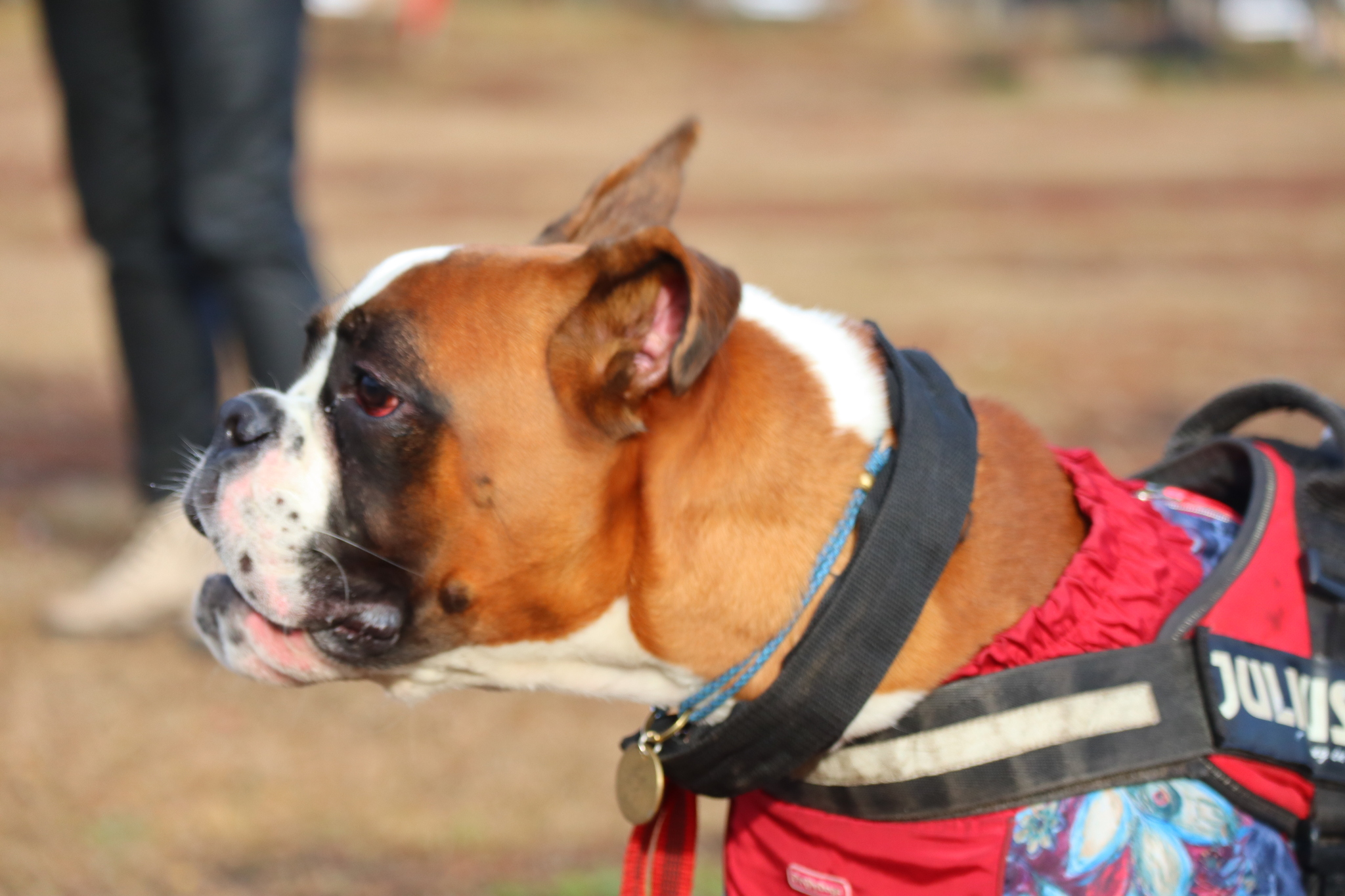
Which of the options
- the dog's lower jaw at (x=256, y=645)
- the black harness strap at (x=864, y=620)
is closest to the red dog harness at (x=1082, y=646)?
the black harness strap at (x=864, y=620)

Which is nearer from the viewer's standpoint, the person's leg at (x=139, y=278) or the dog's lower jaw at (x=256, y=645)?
the dog's lower jaw at (x=256, y=645)

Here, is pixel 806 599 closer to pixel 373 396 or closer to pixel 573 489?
pixel 573 489

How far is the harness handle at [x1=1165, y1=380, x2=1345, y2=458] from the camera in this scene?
219cm

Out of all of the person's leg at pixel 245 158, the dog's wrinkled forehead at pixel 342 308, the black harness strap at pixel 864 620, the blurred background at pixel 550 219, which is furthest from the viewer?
the person's leg at pixel 245 158

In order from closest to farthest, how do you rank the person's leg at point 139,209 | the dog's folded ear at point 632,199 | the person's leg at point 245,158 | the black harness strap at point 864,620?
1. the black harness strap at point 864,620
2. the dog's folded ear at point 632,199
3. the person's leg at point 245,158
4. the person's leg at point 139,209

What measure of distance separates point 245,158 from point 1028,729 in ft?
8.93

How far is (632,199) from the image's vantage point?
98.4 inches

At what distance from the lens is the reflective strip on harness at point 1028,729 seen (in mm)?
1876

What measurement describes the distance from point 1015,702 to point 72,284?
9263 millimetres

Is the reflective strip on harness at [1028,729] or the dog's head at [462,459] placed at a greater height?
the dog's head at [462,459]

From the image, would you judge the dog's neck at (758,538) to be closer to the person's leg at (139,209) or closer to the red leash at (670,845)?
the red leash at (670,845)

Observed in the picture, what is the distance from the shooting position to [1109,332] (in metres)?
8.19

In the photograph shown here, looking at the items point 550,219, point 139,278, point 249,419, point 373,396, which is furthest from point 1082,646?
point 550,219

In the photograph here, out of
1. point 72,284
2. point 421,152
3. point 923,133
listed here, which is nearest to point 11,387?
point 72,284
